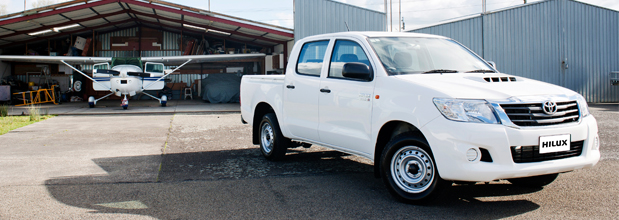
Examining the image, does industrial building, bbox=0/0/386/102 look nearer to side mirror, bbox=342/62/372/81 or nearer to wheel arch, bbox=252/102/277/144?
wheel arch, bbox=252/102/277/144

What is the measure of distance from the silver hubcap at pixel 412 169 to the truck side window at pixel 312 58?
5.52 feet

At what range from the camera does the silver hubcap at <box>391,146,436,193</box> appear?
405 centimetres

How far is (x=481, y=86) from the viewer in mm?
4008

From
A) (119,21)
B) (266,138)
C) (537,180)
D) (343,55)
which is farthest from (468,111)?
(119,21)

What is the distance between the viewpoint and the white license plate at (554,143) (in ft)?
12.2

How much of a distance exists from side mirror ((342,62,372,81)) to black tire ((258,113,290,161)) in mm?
2078

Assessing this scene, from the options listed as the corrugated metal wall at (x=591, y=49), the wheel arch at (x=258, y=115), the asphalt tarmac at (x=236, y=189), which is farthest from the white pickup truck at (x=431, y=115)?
the corrugated metal wall at (x=591, y=49)

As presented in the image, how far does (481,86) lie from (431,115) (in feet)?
1.85

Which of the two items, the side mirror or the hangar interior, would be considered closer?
the side mirror

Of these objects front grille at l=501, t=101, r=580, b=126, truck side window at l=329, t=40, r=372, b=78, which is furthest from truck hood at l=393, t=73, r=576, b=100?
truck side window at l=329, t=40, r=372, b=78

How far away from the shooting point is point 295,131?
5.87 meters

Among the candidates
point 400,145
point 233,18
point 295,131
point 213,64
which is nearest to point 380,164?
point 400,145

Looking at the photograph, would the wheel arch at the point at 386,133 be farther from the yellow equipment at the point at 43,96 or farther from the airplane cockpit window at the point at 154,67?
the yellow equipment at the point at 43,96

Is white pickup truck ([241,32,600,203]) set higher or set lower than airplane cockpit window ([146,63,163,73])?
lower
